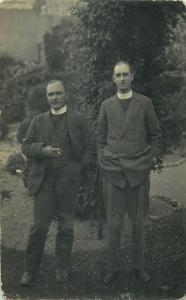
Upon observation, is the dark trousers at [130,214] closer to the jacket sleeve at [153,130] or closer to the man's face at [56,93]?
the jacket sleeve at [153,130]

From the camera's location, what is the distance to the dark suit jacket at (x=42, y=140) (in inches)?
204

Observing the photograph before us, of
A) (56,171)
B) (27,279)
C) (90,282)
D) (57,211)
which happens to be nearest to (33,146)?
(56,171)

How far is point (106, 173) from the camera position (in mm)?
5367

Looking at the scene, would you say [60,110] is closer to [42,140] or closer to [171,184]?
[42,140]

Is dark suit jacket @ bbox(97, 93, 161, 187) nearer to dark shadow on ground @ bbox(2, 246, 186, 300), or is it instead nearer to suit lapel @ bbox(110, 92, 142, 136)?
suit lapel @ bbox(110, 92, 142, 136)

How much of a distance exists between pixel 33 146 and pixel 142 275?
1713 millimetres

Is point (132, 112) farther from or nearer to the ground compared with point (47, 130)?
farther from the ground

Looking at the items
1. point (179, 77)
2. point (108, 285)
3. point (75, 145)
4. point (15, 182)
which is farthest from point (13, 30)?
point (108, 285)

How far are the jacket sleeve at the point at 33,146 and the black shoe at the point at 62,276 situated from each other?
1.17 meters

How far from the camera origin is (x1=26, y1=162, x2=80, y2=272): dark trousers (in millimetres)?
5227

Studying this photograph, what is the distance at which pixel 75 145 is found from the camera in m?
5.21

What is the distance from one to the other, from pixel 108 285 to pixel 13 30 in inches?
292

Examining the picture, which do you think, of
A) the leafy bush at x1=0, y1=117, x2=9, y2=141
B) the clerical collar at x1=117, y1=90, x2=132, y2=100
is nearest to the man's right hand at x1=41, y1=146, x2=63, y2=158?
the clerical collar at x1=117, y1=90, x2=132, y2=100

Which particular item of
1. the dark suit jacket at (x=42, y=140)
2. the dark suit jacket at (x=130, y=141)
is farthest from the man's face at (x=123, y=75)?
the dark suit jacket at (x=42, y=140)
